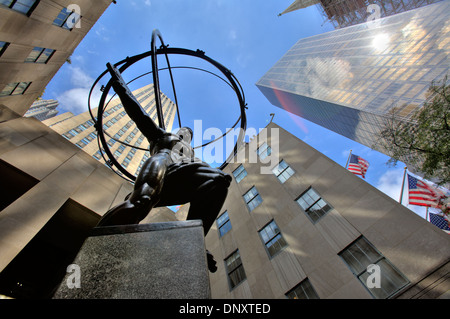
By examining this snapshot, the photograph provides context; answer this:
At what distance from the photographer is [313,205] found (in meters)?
12.5

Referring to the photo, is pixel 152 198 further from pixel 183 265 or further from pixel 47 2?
pixel 47 2

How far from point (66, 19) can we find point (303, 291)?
2430 centimetres

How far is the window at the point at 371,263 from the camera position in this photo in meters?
8.17

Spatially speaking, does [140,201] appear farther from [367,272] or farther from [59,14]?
[59,14]

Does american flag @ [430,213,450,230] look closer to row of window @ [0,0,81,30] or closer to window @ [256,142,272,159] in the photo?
window @ [256,142,272,159]

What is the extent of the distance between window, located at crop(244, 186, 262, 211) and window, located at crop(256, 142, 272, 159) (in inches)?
132

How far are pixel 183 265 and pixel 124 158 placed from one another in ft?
163

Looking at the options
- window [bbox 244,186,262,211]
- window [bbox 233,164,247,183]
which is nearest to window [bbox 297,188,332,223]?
window [bbox 244,186,262,211]

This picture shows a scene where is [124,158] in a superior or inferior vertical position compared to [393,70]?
inferior

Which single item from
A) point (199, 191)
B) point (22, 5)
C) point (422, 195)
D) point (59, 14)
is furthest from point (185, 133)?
point (422, 195)

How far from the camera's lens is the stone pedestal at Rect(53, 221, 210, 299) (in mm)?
1871
